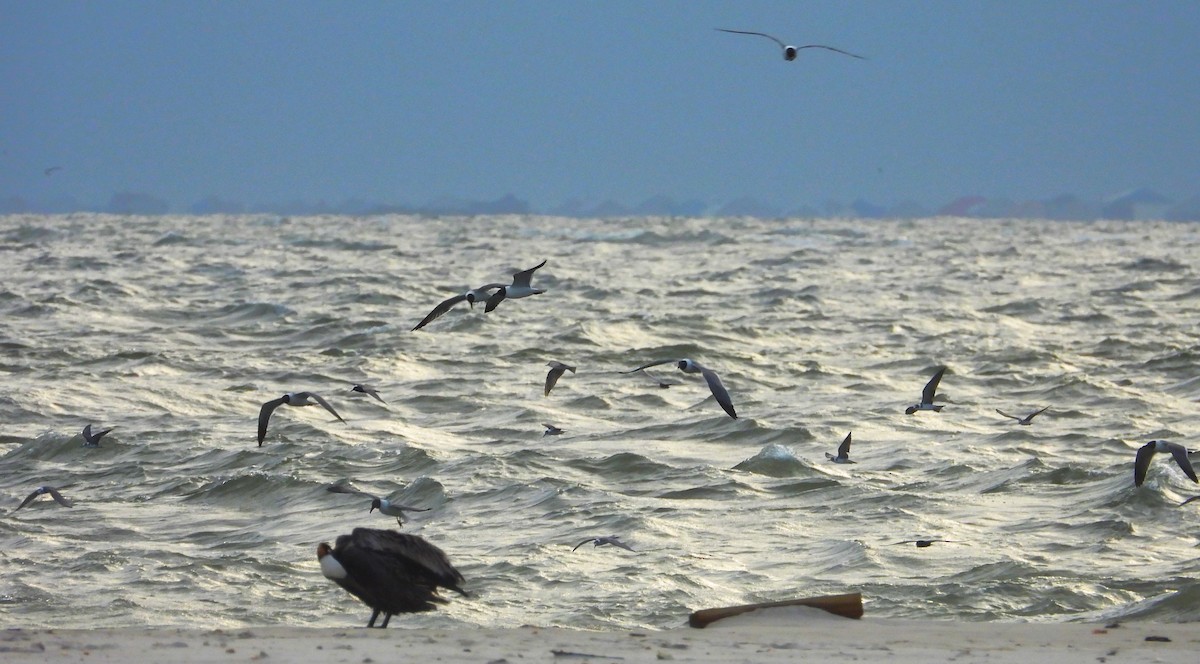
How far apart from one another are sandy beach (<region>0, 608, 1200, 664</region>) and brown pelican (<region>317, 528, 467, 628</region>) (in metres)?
0.21

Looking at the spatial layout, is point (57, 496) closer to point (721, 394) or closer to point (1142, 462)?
point (721, 394)

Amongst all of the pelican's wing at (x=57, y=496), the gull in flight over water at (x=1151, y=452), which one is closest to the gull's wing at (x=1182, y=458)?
the gull in flight over water at (x=1151, y=452)

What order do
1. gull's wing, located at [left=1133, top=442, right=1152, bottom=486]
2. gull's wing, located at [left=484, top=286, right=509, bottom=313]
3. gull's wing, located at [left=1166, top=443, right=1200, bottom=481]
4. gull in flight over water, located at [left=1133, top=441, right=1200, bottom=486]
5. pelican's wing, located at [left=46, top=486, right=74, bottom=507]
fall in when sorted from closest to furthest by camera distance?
gull's wing, located at [left=1166, top=443, right=1200, bottom=481] < gull in flight over water, located at [left=1133, top=441, right=1200, bottom=486] < gull's wing, located at [left=1133, top=442, right=1152, bottom=486] < pelican's wing, located at [left=46, top=486, right=74, bottom=507] < gull's wing, located at [left=484, top=286, right=509, bottom=313]

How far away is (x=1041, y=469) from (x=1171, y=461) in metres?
1.14

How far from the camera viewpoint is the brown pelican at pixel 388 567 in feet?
24.9

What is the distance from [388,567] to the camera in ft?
25.0

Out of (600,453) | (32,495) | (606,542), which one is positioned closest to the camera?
(606,542)

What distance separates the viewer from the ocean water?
10156mm

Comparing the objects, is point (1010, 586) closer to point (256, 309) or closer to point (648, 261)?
point (256, 309)

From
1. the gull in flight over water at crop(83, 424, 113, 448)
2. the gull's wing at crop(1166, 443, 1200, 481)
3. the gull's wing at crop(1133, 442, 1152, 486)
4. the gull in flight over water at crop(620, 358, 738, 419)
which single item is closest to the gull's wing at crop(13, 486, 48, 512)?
the gull in flight over water at crop(83, 424, 113, 448)

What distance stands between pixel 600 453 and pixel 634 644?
292 inches

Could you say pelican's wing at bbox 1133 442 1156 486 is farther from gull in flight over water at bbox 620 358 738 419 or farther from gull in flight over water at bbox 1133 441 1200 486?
gull in flight over water at bbox 620 358 738 419

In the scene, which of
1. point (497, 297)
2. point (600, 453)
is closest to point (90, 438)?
point (497, 297)

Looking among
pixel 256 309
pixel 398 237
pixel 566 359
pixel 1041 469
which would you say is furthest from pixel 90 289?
pixel 398 237
